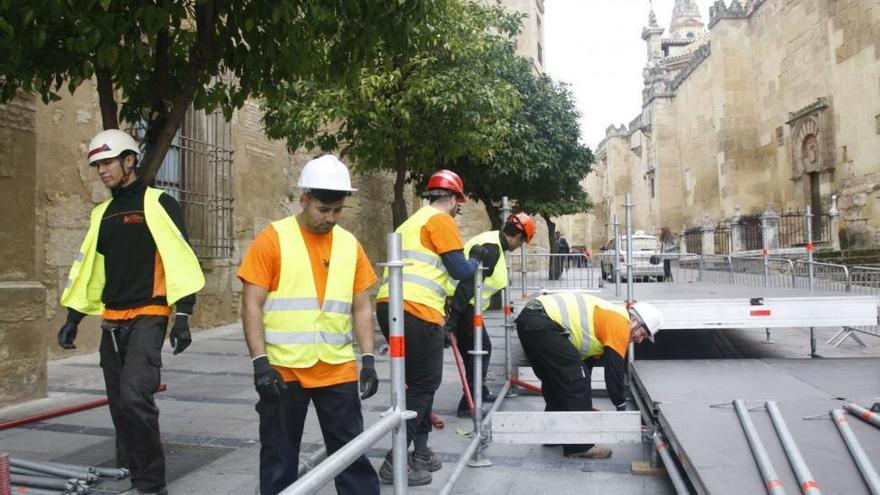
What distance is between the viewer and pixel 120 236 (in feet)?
11.7

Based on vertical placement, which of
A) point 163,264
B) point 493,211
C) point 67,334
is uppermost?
point 493,211

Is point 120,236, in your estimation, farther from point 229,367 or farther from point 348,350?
point 229,367

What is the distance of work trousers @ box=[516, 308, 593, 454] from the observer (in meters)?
4.66

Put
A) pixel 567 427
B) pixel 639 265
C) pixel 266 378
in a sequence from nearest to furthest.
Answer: pixel 266 378 → pixel 567 427 → pixel 639 265

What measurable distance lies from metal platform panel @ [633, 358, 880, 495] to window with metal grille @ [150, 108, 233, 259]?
7.59 meters

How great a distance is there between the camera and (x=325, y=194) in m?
2.96

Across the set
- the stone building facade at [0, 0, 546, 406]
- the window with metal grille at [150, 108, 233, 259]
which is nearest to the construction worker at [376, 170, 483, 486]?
the stone building facade at [0, 0, 546, 406]

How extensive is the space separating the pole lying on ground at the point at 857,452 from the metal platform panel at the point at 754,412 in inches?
1.3

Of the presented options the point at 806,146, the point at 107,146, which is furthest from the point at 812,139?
the point at 107,146

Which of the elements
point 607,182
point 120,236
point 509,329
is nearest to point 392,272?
point 120,236

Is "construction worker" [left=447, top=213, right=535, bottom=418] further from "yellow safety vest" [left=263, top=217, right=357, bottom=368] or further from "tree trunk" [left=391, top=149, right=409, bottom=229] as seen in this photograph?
"tree trunk" [left=391, top=149, right=409, bottom=229]

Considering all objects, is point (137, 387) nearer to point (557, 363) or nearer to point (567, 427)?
point (567, 427)

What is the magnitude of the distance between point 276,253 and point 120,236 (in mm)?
1095

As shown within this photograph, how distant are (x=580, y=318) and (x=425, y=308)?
1152 millimetres
